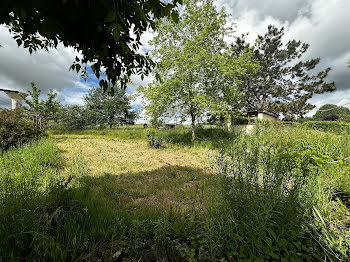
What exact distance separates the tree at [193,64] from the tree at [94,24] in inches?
225

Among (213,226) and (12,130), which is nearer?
(213,226)

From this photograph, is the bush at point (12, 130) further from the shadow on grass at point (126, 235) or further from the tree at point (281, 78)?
the tree at point (281, 78)

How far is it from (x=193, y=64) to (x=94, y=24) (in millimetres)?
6502

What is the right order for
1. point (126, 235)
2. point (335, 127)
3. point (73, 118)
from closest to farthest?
point (126, 235), point (335, 127), point (73, 118)

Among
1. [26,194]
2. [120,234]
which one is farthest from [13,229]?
[120,234]

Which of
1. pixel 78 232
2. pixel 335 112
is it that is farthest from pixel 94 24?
pixel 335 112

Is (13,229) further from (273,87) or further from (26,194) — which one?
(273,87)

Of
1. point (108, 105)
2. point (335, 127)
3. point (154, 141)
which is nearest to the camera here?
point (335, 127)

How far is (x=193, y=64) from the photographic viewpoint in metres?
7.23

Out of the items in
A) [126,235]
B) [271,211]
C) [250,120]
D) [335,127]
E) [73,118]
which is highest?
[73,118]

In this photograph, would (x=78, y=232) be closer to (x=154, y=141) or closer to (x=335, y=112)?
(x=154, y=141)

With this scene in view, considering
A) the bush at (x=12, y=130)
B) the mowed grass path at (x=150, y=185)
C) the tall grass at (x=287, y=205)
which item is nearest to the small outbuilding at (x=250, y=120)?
the mowed grass path at (x=150, y=185)

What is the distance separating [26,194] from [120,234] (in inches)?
47.0

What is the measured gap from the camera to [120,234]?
144 cm
